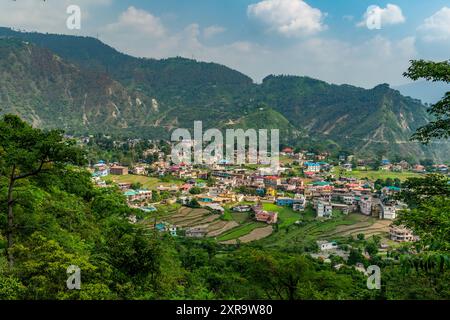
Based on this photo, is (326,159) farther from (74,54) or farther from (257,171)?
(74,54)

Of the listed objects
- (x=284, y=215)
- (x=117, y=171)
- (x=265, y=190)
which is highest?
(x=117, y=171)

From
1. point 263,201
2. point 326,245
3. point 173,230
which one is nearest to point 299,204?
point 263,201

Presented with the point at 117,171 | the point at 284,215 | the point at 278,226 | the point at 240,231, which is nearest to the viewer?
the point at 240,231

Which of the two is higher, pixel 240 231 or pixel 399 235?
pixel 399 235

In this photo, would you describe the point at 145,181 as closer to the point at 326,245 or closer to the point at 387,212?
the point at 387,212

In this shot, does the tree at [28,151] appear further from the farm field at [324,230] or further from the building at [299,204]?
the building at [299,204]

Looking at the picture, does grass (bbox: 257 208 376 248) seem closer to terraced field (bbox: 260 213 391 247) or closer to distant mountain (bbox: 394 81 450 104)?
terraced field (bbox: 260 213 391 247)
